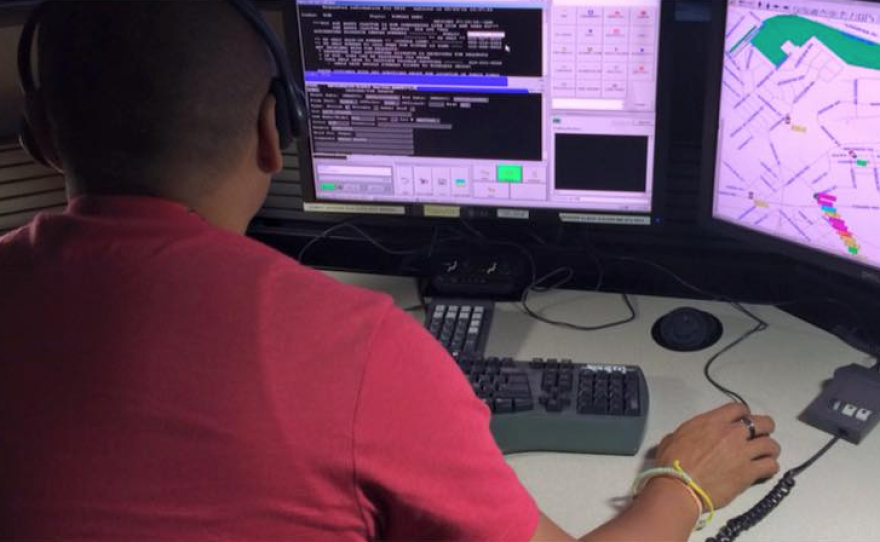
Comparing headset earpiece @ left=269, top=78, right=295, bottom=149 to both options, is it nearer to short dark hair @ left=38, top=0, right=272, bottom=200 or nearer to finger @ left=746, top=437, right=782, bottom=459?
short dark hair @ left=38, top=0, right=272, bottom=200

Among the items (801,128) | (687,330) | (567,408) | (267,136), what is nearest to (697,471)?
(567,408)

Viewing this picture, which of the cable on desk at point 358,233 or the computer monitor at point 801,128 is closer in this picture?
the computer monitor at point 801,128

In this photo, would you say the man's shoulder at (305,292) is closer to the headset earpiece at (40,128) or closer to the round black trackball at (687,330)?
the headset earpiece at (40,128)

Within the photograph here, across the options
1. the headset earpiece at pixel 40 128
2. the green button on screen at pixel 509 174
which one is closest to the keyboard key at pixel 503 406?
the green button on screen at pixel 509 174

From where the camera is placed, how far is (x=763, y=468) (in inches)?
43.3

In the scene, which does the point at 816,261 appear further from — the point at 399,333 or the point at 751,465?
the point at 399,333

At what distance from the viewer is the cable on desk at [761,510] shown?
103cm

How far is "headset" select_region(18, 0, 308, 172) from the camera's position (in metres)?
0.86

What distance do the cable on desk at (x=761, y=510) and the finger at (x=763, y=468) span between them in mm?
14

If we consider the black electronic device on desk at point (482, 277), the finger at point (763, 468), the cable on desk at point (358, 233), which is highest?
the cable on desk at point (358, 233)

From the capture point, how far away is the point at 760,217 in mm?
1321

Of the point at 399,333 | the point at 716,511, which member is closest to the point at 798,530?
the point at 716,511

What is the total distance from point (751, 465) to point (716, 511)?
73mm

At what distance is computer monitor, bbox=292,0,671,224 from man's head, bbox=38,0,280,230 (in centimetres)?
55
